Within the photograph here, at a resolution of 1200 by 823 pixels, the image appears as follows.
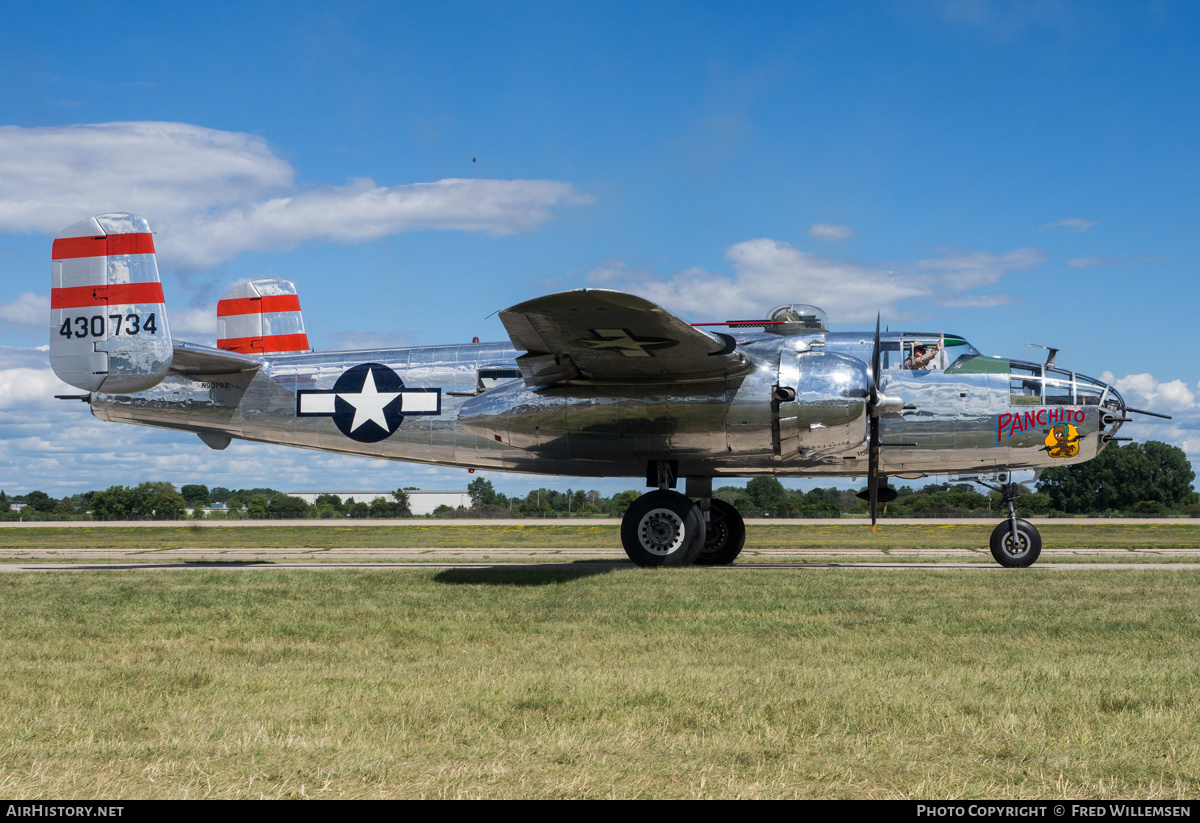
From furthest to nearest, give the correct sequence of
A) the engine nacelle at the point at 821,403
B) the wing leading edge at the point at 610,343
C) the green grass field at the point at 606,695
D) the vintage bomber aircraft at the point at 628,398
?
1. the vintage bomber aircraft at the point at 628,398
2. the engine nacelle at the point at 821,403
3. the wing leading edge at the point at 610,343
4. the green grass field at the point at 606,695

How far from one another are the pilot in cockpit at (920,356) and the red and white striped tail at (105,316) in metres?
12.8

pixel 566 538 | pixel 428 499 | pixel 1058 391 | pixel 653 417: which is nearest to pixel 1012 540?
pixel 1058 391

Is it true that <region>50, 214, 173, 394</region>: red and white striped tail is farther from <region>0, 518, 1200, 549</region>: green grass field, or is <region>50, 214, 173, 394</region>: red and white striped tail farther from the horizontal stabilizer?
<region>0, 518, 1200, 549</region>: green grass field

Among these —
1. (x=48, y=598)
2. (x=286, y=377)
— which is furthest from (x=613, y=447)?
(x=48, y=598)

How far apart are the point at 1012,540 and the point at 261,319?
16221 mm

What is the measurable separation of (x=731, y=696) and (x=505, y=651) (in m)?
2.55

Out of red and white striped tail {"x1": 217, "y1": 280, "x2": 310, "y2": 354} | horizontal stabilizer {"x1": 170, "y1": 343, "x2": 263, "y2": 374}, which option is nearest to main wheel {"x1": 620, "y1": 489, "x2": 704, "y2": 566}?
horizontal stabilizer {"x1": 170, "y1": 343, "x2": 263, "y2": 374}

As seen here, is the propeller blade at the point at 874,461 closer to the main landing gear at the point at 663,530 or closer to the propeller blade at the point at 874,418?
the propeller blade at the point at 874,418

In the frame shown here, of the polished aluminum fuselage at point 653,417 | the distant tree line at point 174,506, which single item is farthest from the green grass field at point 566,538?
the distant tree line at point 174,506

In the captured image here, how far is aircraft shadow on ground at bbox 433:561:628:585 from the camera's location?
1305cm

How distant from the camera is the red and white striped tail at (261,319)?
825 inches

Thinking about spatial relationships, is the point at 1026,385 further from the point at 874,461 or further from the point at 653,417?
the point at 653,417

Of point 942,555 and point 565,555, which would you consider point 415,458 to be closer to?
point 565,555

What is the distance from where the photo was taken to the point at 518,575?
13914 millimetres
